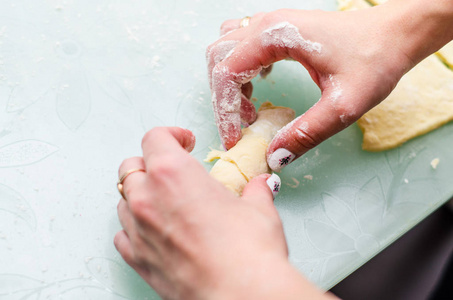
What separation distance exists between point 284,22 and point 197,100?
0.38m

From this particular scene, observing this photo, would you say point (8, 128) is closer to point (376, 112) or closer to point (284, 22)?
point (284, 22)

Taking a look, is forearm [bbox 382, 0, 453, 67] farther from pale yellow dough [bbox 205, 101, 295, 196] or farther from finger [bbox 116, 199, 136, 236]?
finger [bbox 116, 199, 136, 236]

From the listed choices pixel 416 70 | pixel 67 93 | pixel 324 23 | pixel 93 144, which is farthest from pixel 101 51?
pixel 416 70

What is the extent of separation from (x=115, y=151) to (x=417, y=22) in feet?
2.91

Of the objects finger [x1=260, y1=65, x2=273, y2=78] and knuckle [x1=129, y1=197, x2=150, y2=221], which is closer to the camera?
knuckle [x1=129, y1=197, x2=150, y2=221]

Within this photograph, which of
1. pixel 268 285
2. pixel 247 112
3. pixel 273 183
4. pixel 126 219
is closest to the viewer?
pixel 268 285

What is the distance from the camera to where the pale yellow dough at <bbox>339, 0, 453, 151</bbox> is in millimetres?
1191

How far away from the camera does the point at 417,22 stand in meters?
0.96

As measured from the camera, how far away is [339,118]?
0.91 metres

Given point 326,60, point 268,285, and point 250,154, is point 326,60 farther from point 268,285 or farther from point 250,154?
point 268,285

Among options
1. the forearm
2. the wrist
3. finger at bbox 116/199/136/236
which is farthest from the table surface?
the wrist

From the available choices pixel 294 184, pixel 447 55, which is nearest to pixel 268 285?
pixel 294 184

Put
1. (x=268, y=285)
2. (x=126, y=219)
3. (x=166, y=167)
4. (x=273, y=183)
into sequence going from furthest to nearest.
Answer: (x=273, y=183), (x=126, y=219), (x=166, y=167), (x=268, y=285)

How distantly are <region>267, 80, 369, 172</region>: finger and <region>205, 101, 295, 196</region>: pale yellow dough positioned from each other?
8 cm
